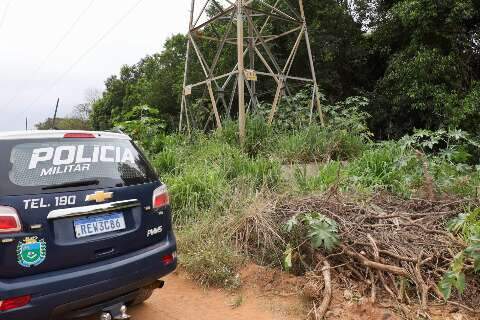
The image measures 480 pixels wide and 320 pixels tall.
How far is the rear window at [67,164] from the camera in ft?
8.11

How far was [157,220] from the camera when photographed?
305cm

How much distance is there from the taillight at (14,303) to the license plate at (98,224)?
0.44 meters

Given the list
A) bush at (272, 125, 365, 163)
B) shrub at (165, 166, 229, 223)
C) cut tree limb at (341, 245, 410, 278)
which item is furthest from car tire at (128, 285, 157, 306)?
bush at (272, 125, 365, 163)

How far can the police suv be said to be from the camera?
2328mm

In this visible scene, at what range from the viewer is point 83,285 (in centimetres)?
246

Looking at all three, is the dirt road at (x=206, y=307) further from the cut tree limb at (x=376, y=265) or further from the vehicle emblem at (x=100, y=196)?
the vehicle emblem at (x=100, y=196)

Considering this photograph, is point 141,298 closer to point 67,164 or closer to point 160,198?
point 160,198

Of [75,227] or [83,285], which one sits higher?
[75,227]

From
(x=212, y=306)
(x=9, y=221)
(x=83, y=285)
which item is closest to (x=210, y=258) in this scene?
(x=212, y=306)

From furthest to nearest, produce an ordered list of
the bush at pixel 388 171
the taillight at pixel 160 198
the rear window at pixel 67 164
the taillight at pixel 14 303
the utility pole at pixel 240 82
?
the utility pole at pixel 240 82, the bush at pixel 388 171, the taillight at pixel 160 198, the rear window at pixel 67 164, the taillight at pixel 14 303

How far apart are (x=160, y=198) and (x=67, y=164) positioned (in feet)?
2.42

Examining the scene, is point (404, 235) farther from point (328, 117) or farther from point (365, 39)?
point (365, 39)

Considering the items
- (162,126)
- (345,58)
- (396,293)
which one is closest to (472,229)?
(396,293)

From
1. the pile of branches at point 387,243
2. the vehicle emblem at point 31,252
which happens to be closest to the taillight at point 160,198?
the vehicle emblem at point 31,252
